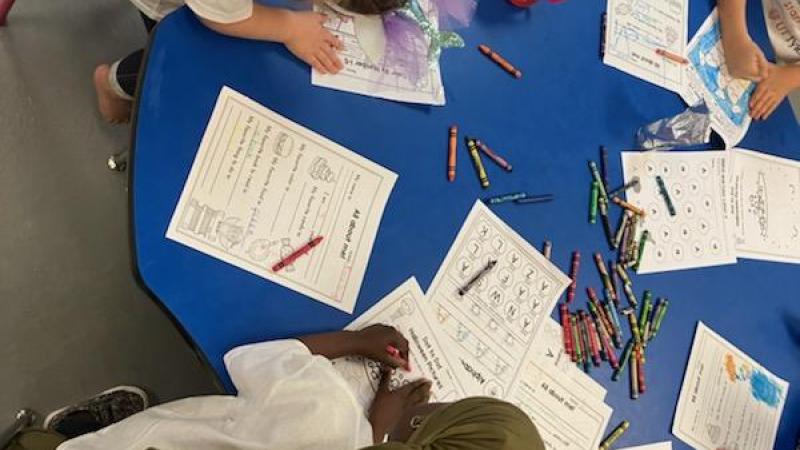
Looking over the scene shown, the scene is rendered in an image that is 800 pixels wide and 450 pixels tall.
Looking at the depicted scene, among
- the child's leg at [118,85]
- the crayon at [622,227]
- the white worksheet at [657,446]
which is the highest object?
the child's leg at [118,85]

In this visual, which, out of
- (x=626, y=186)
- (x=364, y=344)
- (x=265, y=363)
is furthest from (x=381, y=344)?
(x=626, y=186)

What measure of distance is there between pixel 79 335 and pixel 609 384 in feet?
3.06

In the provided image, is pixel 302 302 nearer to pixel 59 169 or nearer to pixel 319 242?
pixel 319 242

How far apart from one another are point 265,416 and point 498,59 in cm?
62

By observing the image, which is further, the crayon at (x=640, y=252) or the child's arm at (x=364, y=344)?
the crayon at (x=640, y=252)

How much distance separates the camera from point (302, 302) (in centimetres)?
95

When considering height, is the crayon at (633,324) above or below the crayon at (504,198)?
below

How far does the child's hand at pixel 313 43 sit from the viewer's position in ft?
3.15

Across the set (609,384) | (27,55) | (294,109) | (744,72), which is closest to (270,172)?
(294,109)

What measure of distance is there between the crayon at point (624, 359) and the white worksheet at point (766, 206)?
291 millimetres

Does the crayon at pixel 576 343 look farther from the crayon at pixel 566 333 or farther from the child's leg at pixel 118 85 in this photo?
the child's leg at pixel 118 85

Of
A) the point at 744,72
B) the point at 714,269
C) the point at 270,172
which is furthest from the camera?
the point at 744,72

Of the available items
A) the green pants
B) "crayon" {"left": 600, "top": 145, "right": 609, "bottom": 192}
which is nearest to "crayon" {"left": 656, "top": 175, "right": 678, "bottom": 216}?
"crayon" {"left": 600, "top": 145, "right": 609, "bottom": 192}

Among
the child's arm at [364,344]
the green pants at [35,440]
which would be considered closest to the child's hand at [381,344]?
the child's arm at [364,344]
